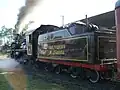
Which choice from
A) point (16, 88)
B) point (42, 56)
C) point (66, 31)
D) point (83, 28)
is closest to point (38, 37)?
point (42, 56)

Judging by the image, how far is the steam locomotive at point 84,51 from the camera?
10.0 metres

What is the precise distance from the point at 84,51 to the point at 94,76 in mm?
1154

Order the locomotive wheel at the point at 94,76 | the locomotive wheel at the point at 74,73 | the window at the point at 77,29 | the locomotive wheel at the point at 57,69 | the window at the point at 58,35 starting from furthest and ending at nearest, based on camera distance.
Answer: the locomotive wheel at the point at 57,69
the window at the point at 58,35
the locomotive wheel at the point at 74,73
the window at the point at 77,29
the locomotive wheel at the point at 94,76

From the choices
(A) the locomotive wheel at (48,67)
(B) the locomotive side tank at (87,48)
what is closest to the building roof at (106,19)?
(A) the locomotive wheel at (48,67)

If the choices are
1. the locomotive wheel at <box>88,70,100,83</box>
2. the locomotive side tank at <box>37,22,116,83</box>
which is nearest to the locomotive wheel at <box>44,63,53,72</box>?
the locomotive side tank at <box>37,22,116,83</box>

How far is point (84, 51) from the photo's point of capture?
10586 mm

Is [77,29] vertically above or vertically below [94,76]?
above

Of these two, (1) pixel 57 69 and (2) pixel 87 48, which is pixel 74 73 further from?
(1) pixel 57 69

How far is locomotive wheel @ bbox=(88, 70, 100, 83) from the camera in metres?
10.2

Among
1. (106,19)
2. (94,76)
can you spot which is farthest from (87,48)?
(106,19)

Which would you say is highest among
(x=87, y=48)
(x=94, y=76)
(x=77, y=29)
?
(x=77, y=29)

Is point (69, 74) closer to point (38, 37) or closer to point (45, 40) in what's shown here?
point (45, 40)

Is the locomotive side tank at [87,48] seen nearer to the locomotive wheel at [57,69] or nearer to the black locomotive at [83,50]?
the black locomotive at [83,50]

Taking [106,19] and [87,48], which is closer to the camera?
[87,48]
